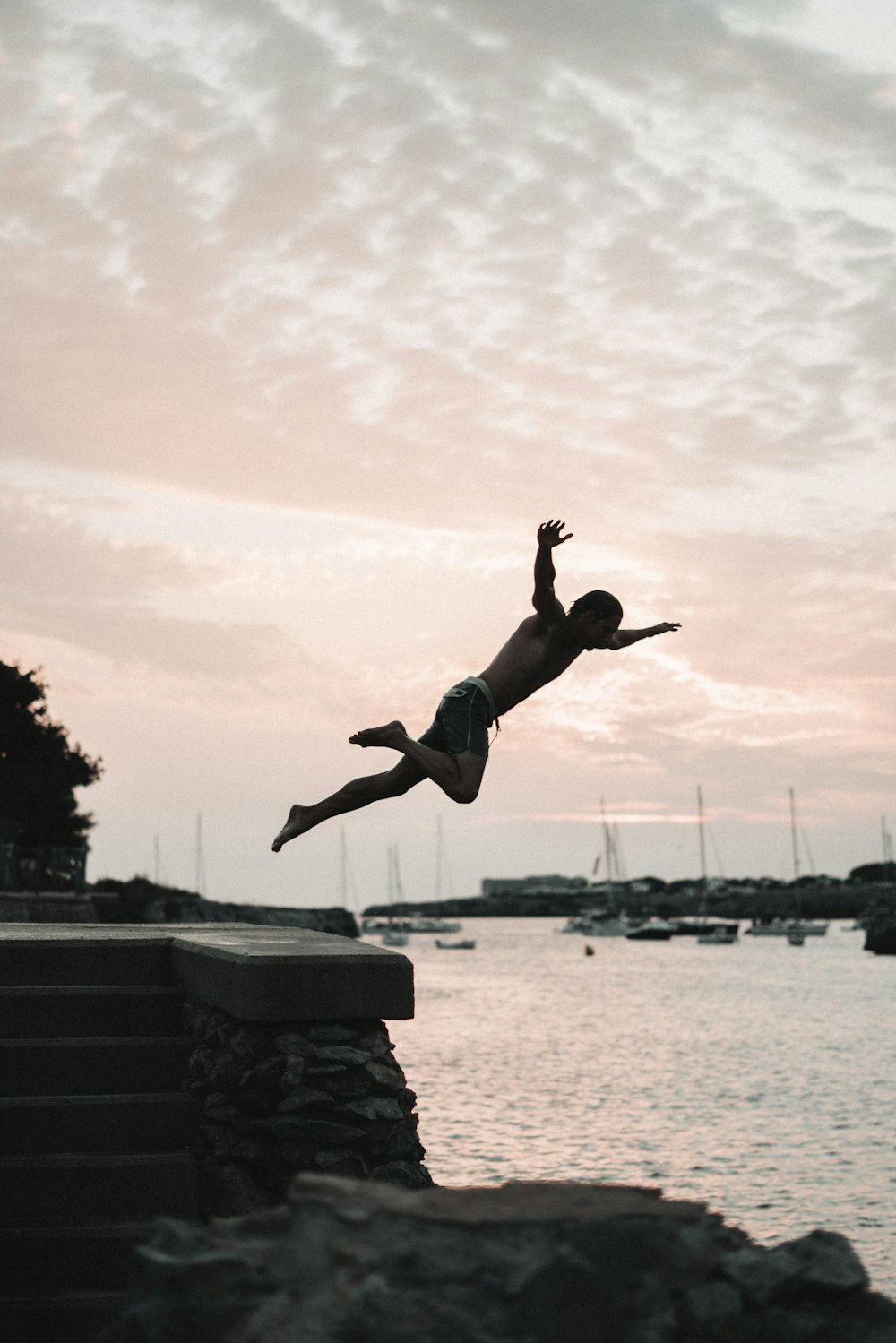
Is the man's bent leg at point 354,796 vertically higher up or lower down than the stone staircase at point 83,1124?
higher up

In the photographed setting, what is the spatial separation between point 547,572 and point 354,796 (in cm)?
189

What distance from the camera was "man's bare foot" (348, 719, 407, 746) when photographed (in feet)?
26.0

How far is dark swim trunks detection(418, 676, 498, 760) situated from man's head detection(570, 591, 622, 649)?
2.22 ft

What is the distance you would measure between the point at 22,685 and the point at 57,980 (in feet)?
175

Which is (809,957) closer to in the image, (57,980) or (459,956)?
(459,956)

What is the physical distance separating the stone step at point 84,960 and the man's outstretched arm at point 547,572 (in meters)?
2.97

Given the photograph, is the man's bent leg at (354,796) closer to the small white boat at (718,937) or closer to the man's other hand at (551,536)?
the man's other hand at (551,536)

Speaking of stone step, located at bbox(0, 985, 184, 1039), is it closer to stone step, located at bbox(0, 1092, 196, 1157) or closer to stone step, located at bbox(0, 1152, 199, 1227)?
stone step, located at bbox(0, 1092, 196, 1157)

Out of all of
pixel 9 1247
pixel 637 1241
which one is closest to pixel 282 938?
pixel 9 1247

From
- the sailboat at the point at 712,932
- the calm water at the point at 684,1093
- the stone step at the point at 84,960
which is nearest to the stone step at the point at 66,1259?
the stone step at the point at 84,960

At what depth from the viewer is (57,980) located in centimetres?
788

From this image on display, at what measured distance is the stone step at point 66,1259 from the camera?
5.93 meters

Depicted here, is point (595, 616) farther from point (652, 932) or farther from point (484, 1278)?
point (652, 932)

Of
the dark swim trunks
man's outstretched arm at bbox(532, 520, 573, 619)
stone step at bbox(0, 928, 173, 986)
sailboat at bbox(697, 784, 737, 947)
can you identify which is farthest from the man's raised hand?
sailboat at bbox(697, 784, 737, 947)
